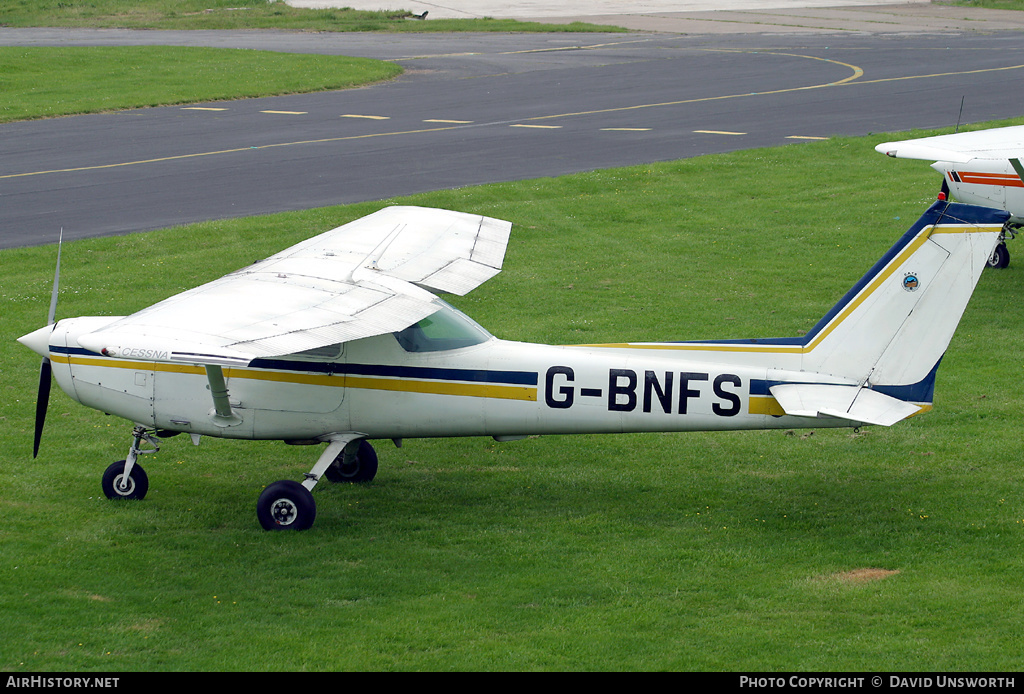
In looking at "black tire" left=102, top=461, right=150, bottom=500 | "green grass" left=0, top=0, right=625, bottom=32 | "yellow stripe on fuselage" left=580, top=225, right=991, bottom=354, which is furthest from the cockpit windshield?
"green grass" left=0, top=0, right=625, bottom=32

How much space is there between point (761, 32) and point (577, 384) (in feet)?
163

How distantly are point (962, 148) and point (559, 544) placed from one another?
11586 mm

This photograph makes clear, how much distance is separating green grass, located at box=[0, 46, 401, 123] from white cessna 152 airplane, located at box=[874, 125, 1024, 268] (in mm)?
27855

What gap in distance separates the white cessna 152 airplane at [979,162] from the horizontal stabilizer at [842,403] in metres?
8.31

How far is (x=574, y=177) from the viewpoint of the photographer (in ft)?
90.5

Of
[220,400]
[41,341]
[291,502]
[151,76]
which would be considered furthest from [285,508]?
[151,76]

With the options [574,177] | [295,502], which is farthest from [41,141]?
[295,502]

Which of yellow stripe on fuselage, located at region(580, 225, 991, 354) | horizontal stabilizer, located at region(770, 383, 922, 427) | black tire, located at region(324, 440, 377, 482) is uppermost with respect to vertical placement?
yellow stripe on fuselage, located at region(580, 225, 991, 354)

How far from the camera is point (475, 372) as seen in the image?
1123 cm

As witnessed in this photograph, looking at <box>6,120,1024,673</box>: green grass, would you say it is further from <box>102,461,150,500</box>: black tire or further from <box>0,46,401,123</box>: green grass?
<box>0,46,401,123</box>: green grass

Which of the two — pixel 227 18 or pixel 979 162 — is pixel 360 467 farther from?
pixel 227 18

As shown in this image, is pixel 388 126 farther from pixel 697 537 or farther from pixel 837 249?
pixel 697 537

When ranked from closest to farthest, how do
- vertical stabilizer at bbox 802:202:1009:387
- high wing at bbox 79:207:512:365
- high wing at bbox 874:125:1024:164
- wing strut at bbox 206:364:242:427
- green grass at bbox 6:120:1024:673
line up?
1. green grass at bbox 6:120:1024:673
2. high wing at bbox 79:207:512:365
3. vertical stabilizer at bbox 802:202:1009:387
4. wing strut at bbox 206:364:242:427
5. high wing at bbox 874:125:1024:164

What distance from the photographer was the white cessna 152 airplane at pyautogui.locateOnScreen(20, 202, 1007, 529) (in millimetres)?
10461
